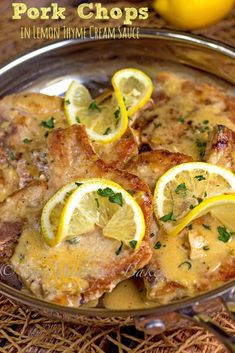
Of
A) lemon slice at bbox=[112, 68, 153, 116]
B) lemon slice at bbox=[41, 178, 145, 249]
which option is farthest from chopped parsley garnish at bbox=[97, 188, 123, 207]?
lemon slice at bbox=[112, 68, 153, 116]

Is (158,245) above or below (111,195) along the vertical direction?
below

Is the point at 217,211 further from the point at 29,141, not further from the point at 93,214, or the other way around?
the point at 29,141

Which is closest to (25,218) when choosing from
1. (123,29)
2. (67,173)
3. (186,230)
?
(67,173)

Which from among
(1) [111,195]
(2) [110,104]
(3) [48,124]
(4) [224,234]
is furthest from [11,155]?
(4) [224,234]

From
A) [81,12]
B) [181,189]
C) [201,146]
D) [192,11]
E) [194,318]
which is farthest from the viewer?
[81,12]

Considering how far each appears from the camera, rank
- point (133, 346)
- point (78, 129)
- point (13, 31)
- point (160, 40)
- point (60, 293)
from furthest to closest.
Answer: point (13, 31) → point (160, 40) → point (78, 129) → point (133, 346) → point (60, 293)

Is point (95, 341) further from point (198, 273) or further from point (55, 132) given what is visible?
point (55, 132)

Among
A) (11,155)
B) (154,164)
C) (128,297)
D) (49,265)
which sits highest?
(154,164)
